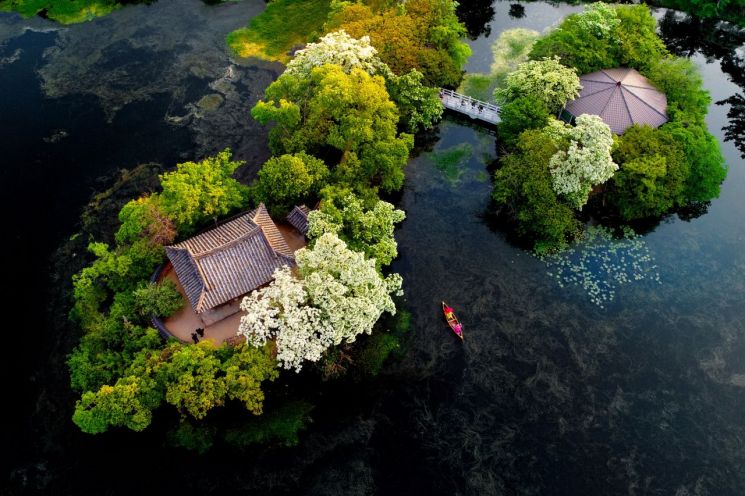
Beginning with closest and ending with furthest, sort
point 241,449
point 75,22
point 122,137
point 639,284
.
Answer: point 241,449
point 639,284
point 122,137
point 75,22

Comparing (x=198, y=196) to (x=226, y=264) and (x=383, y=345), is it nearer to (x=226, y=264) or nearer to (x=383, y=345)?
(x=226, y=264)

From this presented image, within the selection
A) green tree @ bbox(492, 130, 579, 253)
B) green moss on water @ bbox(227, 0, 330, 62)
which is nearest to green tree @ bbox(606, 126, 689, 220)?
green tree @ bbox(492, 130, 579, 253)

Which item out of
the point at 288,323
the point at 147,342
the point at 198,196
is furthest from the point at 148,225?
the point at 288,323

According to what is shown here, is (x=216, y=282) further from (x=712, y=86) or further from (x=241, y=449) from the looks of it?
(x=712, y=86)

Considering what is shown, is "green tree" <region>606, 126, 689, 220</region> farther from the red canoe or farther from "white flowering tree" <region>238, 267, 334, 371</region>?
"white flowering tree" <region>238, 267, 334, 371</region>

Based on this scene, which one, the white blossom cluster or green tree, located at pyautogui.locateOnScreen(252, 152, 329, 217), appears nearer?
green tree, located at pyautogui.locateOnScreen(252, 152, 329, 217)

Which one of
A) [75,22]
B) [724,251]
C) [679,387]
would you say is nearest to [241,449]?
[679,387]
